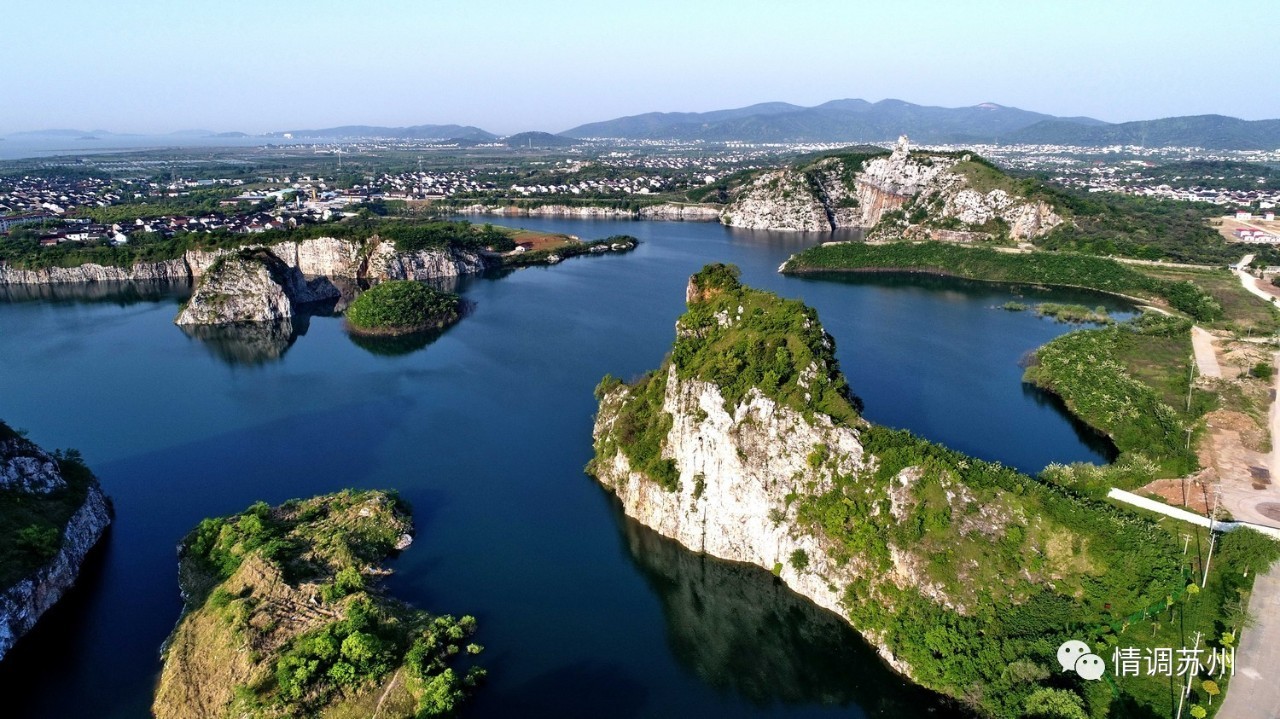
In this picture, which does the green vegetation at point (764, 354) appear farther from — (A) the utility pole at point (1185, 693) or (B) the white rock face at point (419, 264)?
(B) the white rock face at point (419, 264)

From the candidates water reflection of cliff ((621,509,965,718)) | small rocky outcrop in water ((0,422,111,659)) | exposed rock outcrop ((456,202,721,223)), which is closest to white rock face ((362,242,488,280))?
small rocky outcrop in water ((0,422,111,659))

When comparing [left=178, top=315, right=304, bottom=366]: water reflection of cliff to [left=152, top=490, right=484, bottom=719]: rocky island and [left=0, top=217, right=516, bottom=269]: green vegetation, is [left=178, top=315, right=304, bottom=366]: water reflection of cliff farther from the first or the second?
[left=152, top=490, right=484, bottom=719]: rocky island

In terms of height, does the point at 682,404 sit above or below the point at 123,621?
above

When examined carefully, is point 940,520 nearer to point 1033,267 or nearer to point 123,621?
point 123,621

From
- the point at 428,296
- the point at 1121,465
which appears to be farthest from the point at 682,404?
the point at 428,296

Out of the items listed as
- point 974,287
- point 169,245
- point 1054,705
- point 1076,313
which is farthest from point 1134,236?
point 169,245
